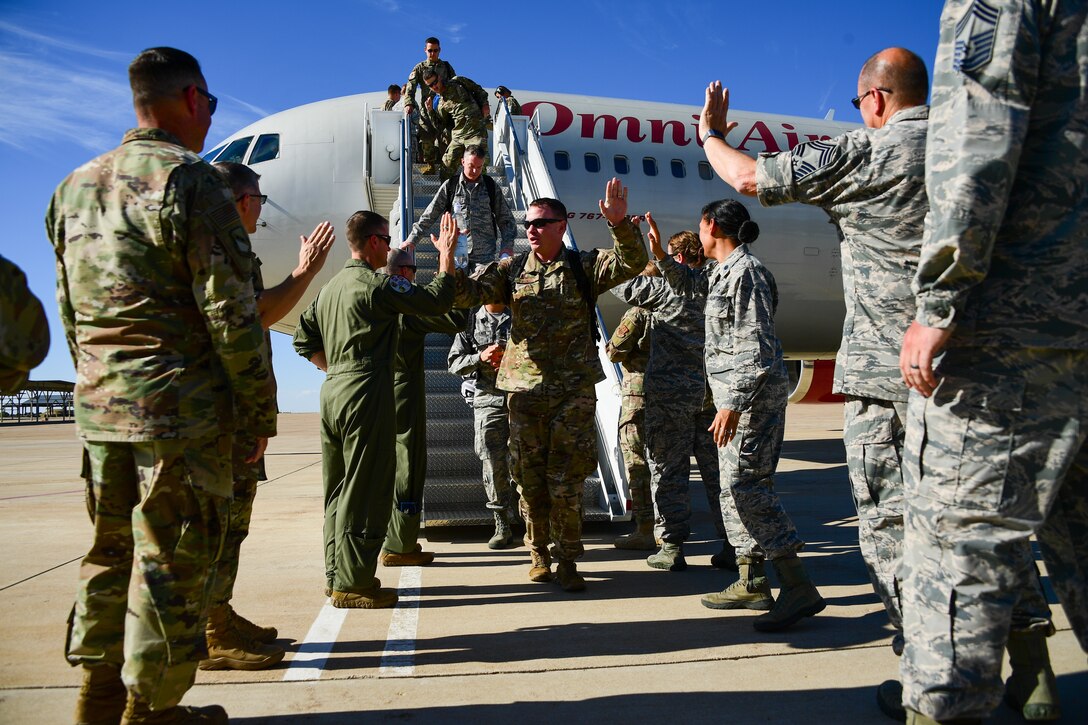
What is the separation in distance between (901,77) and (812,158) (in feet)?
1.78

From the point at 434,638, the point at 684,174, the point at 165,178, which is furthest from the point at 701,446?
the point at 684,174

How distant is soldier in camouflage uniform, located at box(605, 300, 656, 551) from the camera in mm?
5926

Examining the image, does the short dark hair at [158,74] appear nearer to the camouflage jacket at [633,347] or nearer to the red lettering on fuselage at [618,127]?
the camouflage jacket at [633,347]

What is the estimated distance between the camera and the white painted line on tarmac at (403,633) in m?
3.36

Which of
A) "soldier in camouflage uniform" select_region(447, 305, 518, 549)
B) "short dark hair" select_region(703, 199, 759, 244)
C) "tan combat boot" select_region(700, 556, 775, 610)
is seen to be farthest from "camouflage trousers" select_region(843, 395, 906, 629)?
"soldier in camouflage uniform" select_region(447, 305, 518, 549)

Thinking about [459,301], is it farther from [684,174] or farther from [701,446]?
[684,174]

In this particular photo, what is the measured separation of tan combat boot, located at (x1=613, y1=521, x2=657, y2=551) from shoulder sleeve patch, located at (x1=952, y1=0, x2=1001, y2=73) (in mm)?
4282

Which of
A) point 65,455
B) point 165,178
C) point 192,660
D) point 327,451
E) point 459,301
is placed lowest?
point 65,455

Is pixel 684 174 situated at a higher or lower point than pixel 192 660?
higher

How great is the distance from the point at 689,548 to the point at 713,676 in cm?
278

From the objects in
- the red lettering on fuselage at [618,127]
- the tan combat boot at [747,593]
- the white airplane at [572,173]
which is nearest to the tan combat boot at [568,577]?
the tan combat boot at [747,593]

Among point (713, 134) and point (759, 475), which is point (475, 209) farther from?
point (713, 134)

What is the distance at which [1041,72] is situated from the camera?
6.98ft

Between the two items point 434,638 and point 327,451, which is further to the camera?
point 327,451
